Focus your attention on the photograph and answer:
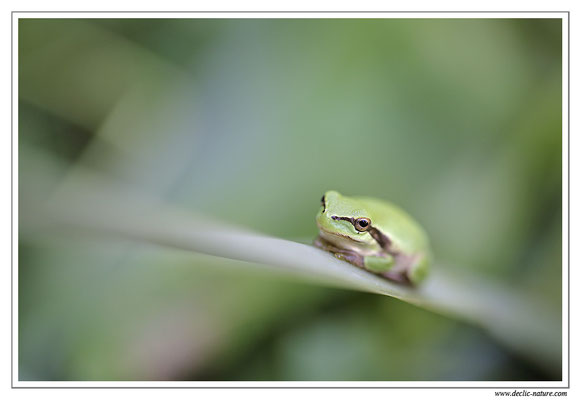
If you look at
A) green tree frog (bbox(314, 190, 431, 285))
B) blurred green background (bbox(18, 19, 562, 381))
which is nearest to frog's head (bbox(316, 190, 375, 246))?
green tree frog (bbox(314, 190, 431, 285))

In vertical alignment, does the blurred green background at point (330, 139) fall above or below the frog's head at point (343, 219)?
above

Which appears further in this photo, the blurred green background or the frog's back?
the blurred green background

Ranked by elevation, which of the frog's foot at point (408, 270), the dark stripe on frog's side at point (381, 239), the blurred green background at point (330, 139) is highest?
the blurred green background at point (330, 139)

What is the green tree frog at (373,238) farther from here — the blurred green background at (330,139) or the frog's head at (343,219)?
the blurred green background at (330,139)

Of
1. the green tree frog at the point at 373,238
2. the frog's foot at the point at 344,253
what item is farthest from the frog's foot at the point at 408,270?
the frog's foot at the point at 344,253

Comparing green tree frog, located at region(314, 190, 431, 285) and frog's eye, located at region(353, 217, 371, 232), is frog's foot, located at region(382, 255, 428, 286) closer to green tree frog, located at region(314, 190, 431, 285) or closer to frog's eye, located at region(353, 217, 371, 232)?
green tree frog, located at region(314, 190, 431, 285)
